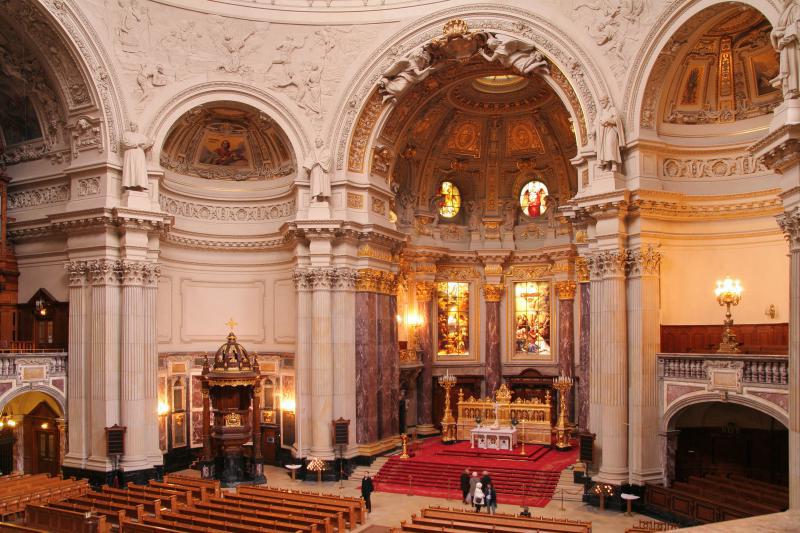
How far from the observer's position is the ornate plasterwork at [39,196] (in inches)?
1117

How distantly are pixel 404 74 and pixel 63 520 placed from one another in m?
19.0

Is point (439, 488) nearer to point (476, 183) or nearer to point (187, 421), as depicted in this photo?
point (187, 421)

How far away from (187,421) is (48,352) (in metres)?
6.48

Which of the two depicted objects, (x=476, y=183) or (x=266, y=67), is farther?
(x=476, y=183)

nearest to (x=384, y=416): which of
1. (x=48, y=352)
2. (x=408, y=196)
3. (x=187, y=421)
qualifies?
(x=187, y=421)

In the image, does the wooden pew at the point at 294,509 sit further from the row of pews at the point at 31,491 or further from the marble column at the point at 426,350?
the marble column at the point at 426,350

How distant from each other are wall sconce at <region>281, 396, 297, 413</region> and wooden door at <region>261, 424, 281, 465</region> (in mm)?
936

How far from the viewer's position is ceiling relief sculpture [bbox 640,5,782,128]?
2331cm

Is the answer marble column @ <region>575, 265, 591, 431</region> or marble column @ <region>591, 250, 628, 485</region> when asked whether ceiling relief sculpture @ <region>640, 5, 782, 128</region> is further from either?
marble column @ <region>575, 265, 591, 431</region>

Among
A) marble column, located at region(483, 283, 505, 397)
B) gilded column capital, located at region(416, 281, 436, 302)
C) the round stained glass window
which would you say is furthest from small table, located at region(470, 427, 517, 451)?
the round stained glass window

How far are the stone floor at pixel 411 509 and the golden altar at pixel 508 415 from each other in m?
6.24

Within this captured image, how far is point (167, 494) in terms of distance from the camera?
74.3 feet

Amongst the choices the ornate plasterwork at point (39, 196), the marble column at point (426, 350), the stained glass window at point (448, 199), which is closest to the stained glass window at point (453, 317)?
the marble column at point (426, 350)

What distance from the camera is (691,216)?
24.1 meters
